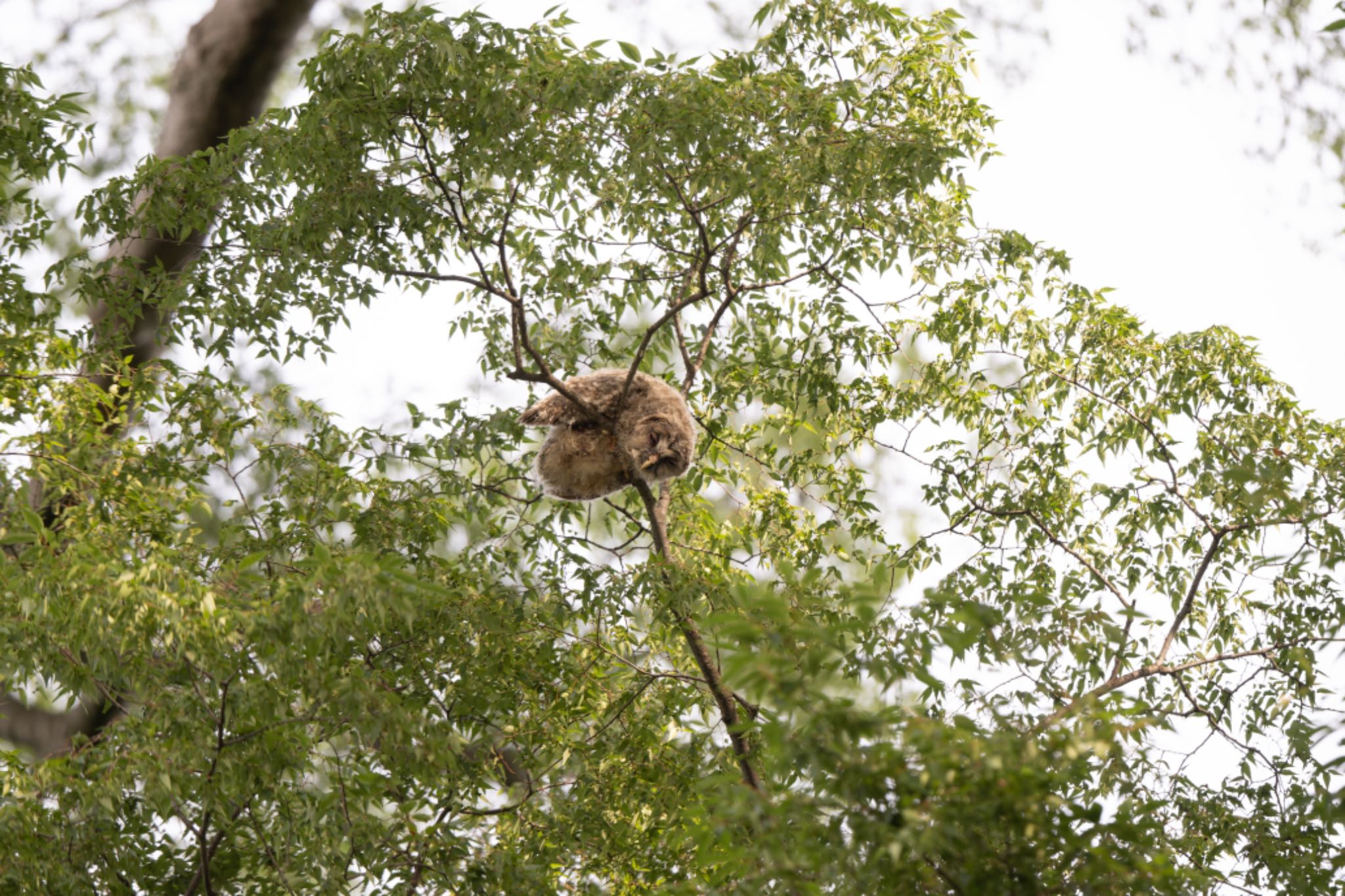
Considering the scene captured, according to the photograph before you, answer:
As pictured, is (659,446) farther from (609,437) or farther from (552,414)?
(552,414)

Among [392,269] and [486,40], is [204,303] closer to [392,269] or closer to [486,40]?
[392,269]

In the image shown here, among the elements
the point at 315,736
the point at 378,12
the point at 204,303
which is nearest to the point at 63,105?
the point at 204,303

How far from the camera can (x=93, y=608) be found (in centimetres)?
312

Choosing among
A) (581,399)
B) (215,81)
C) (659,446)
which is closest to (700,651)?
(659,446)

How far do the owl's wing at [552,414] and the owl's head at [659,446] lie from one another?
239 millimetres

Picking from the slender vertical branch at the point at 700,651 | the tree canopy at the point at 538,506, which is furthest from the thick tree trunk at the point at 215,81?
the slender vertical branch at the point at 700,651

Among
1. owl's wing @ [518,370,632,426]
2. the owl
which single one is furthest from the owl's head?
owl's wing @ [518,370,632,426]

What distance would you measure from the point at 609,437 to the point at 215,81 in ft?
13.6

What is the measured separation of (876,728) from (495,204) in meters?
3.34

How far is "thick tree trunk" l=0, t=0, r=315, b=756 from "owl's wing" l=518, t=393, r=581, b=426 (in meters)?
3.41

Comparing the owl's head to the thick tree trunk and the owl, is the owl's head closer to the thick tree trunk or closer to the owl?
the owl

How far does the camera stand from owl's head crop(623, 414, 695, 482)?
4.24m

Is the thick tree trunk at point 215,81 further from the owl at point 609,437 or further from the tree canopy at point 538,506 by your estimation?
the owl at point 609,437

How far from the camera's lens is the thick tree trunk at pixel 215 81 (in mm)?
6973
